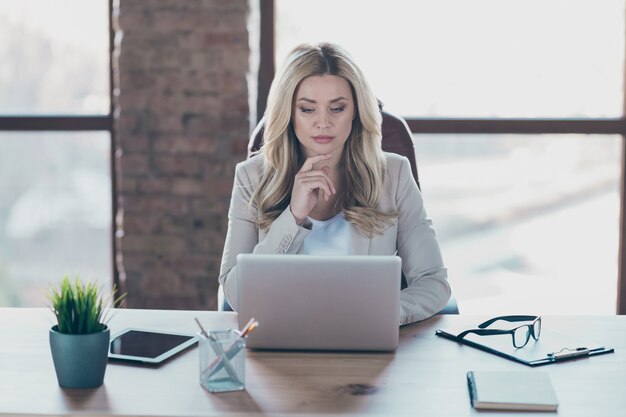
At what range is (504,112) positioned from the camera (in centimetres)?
337

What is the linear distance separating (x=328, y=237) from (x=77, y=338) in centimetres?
100

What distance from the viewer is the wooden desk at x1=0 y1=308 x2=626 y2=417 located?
4.34 ft

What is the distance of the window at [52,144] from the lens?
11.1ft

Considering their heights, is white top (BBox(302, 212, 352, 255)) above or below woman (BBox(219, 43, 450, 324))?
below

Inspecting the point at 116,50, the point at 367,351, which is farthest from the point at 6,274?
the point at 367,351

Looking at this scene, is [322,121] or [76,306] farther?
[322,121]

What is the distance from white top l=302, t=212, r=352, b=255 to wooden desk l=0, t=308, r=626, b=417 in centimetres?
56

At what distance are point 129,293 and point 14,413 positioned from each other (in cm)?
203

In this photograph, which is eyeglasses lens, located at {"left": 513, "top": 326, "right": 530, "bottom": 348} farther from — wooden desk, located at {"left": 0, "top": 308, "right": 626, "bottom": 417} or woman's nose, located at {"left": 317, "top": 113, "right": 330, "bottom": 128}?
woman's nose, located at {"left": 317, "top": 113, "right": 330, "bottom": 128}

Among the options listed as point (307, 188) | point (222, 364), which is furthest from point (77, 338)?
point (307, 188)

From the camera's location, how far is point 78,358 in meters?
1.40

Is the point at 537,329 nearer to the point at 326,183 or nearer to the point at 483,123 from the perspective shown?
the point at 326,183

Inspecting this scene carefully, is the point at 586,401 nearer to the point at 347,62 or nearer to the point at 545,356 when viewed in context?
the point at 545,356

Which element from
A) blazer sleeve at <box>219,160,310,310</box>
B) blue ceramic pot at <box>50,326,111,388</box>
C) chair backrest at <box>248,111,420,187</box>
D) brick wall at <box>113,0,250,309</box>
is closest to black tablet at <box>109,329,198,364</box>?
blue ceramic pot at <box>50,326,111,388</box>
